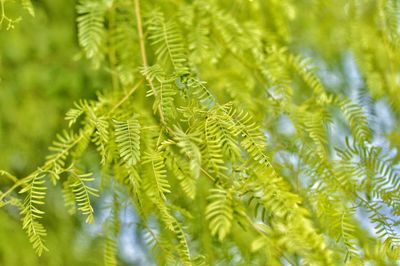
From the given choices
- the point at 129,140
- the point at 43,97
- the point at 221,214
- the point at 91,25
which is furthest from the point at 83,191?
the point at 43,97

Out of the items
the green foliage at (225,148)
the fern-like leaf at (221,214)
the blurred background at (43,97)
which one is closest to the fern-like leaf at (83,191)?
the green foliage at (225,148)

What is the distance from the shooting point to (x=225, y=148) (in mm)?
687

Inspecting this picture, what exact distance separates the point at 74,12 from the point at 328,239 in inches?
34.2

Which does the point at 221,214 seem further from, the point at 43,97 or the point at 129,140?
the point at 43,97

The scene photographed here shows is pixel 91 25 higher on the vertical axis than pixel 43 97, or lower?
higher

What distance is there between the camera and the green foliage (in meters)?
0.68

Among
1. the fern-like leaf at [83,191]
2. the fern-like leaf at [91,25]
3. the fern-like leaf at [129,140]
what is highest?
the fern-like leaf at [91,25]

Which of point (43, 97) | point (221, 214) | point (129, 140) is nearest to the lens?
point (221, 214)

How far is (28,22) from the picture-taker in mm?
1418

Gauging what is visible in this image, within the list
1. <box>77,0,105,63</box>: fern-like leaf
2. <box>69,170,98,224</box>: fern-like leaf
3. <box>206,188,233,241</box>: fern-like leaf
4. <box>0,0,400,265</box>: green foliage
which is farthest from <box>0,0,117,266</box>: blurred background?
<box>206,188,233,241</box>: fern-like leaf

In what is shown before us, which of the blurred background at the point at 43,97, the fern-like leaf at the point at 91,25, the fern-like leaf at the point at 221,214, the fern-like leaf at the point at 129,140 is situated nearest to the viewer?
the fern-like leaf at the point at 221,214

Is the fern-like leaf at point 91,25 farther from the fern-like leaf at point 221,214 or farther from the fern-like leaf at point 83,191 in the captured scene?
the fern-like leaf at point 221,214

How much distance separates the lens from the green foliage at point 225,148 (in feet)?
2.24

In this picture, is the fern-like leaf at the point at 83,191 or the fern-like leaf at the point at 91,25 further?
the fern-like leaf at the point at 91,25
